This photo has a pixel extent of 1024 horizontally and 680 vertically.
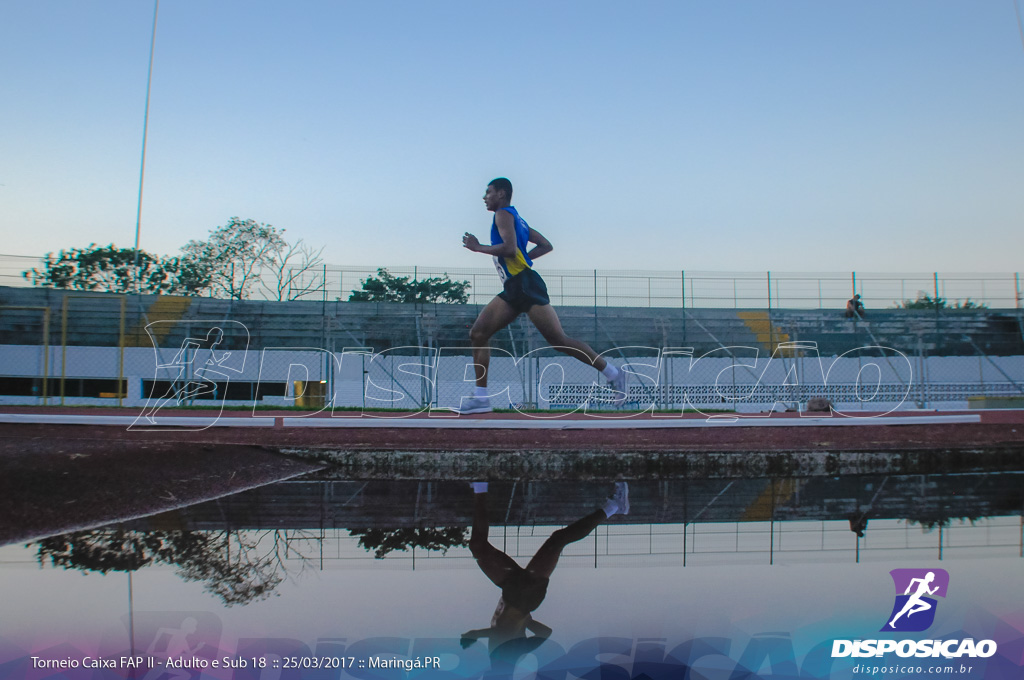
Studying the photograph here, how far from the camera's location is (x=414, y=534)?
428 centimetres

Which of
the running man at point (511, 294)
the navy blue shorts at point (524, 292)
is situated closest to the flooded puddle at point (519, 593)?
the running man at point (511, 294)

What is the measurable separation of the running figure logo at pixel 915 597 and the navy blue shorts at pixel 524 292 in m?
5.09

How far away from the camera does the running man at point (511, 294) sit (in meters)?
7.94

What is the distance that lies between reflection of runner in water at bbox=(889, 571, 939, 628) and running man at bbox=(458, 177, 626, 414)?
4.86 m

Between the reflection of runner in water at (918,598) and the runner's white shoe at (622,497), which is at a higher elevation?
the runner's white shoe at (622,497)

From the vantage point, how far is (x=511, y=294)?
798 centimetres

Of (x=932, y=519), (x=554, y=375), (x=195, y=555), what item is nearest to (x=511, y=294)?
(x=932, y=519)

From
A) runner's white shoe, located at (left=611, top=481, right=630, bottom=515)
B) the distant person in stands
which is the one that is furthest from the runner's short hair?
the distant person in stands

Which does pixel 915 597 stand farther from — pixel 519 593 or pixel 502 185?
pixel 502 185

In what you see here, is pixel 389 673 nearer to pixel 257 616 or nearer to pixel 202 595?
pixel 257 616

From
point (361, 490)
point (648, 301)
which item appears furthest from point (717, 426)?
point (648, 301)

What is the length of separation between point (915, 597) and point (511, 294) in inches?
218

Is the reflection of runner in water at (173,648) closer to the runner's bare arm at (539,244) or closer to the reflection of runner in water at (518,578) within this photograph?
the reflection of runner in water at (518,578)

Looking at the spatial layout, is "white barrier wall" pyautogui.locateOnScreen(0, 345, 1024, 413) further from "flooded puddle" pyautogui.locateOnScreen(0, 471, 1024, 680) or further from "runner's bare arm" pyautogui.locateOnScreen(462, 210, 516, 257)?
"flooded puddle" pyautogui.locateOnScreen(0, 471, 1024, 680)
